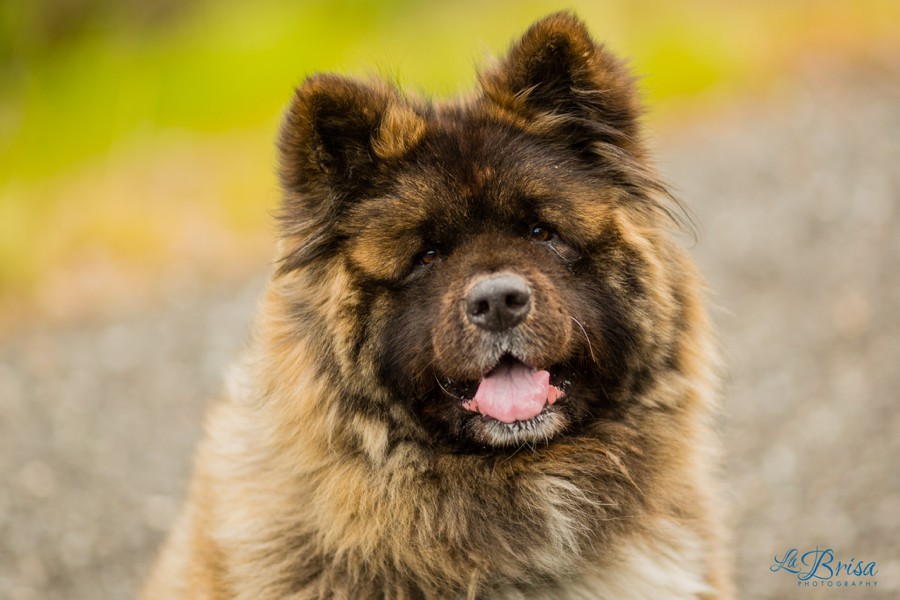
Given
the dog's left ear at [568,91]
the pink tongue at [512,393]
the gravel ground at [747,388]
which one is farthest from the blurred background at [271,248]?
the pink tongue at [512,393]

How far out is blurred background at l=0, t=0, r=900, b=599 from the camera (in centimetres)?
610

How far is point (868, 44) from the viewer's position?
1377 centimetres

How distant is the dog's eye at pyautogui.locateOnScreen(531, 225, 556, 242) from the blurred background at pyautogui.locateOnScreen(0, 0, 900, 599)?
0.82 m

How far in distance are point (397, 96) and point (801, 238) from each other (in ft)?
22.4

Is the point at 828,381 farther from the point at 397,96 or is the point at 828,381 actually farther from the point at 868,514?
the point at 397,96

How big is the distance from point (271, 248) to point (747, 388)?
19.7 feet

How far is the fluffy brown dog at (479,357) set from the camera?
3.55 m

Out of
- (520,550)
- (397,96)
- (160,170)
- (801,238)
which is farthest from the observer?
(160,170)

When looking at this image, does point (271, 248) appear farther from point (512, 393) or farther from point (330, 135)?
→ point (512, 393)

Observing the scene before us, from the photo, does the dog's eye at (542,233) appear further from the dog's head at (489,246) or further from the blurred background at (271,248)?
the blurred background at (271,248)

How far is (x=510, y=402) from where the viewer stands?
3502 millimetres

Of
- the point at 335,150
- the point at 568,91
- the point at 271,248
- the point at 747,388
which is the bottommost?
the point at 747,388

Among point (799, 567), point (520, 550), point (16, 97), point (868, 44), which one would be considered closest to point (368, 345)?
point (520, 550)
